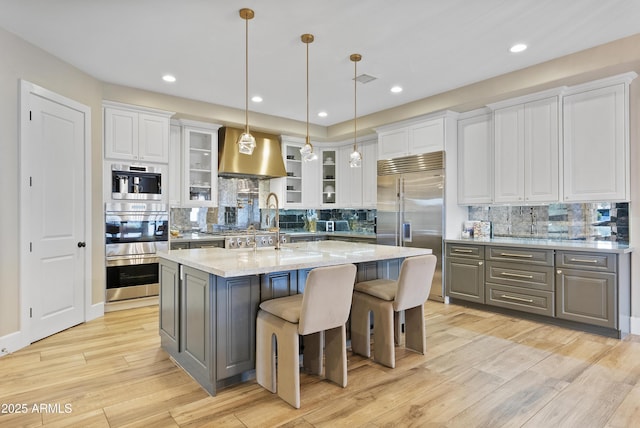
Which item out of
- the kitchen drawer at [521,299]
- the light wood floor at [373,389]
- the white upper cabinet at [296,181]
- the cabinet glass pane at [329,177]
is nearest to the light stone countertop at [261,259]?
the light wood floor at [373,389]

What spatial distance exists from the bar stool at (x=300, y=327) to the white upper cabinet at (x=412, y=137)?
130 inches

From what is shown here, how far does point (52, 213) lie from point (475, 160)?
503 centimetres

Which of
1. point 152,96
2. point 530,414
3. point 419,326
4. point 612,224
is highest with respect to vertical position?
point 152,96

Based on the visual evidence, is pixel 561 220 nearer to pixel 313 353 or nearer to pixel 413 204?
pixel 413 204

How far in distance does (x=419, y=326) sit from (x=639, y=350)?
6.51ft

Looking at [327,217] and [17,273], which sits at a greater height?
[327,217]

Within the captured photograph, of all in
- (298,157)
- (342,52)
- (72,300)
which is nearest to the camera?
(342,52)

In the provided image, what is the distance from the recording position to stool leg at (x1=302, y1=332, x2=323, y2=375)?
9.00ft

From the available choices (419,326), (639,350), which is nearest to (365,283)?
(419,326)

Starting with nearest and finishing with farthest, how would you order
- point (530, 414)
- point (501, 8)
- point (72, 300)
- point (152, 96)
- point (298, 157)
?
point (530, 414) < point (501, 8) < point (72, 300) < point (152, 96) < point (298, 157)

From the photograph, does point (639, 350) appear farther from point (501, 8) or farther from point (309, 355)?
point (501, 8)

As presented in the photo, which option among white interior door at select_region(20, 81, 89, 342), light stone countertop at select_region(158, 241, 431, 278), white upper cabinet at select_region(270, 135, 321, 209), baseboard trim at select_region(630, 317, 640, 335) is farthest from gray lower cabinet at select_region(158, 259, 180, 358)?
baseboard trim at select_region(630, 317, 640, 335)

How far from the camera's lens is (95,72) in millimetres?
4113

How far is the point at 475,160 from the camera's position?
4938 millimetres
